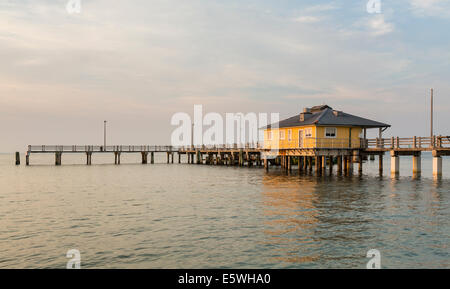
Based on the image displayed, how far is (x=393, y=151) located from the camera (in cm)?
3931

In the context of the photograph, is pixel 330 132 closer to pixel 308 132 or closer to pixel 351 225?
pixel 308 132

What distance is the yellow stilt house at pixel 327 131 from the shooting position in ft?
132

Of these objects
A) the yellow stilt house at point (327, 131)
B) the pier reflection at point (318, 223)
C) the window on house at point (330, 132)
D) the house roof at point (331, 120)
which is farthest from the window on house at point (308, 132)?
the pier reflection at point (318, 223)

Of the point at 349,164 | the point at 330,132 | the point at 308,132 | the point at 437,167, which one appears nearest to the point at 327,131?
the point at 330,132

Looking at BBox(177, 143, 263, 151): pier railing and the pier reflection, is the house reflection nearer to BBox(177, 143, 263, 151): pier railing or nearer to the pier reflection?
the pier reflection

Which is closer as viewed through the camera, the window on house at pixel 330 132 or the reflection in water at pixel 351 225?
the reflection in water at pixel 351 225

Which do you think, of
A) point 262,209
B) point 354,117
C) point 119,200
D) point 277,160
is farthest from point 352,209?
point 277,160

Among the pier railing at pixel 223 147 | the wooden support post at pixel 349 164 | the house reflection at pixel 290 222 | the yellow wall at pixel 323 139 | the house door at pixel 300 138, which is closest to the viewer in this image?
the house reflection at pixel 290 222

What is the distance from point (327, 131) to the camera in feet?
133

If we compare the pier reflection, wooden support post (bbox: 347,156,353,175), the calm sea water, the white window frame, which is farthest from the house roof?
the calm sea water

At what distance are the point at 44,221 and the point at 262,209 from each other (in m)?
10.0

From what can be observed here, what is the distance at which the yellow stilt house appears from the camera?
132 ft

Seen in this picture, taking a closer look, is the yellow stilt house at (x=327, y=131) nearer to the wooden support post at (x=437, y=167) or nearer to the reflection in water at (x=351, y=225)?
the wooden support post at (x=437, y=167)
